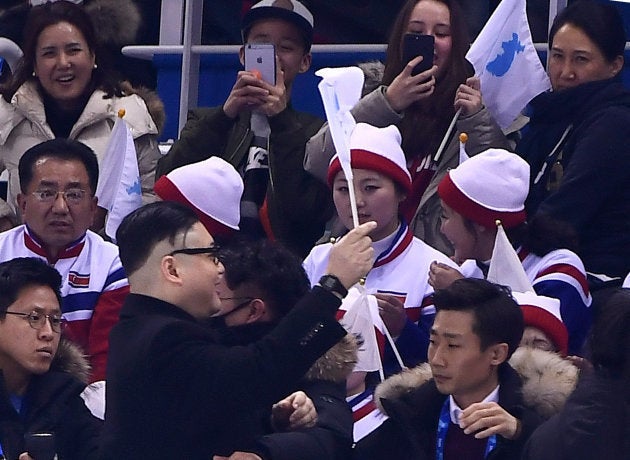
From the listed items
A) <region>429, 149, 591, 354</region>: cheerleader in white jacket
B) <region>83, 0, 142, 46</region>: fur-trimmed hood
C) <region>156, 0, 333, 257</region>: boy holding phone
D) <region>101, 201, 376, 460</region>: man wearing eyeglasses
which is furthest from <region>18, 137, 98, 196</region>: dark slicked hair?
<region>83, 0, 142, 46</region>: fur-trimmed hood

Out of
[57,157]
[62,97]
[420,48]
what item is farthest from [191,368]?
[62,97]

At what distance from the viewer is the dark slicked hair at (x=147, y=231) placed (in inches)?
200

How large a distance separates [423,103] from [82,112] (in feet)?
5.10

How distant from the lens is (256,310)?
5.55m

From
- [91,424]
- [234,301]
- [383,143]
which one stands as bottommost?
[91,424]

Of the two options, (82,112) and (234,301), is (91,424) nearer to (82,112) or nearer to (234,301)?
(234,301)

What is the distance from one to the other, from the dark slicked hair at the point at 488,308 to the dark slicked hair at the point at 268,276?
0.45 meters

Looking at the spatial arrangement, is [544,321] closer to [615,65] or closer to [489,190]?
[489,190]

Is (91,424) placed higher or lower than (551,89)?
lower

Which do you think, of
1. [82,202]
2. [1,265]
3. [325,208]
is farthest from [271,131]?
[1,265]

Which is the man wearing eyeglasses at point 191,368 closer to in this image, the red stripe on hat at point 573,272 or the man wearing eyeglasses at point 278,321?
the man wearing eyeglasses at point 278,321

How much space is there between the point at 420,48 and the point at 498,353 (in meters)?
1.79

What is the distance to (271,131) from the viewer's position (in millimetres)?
7082

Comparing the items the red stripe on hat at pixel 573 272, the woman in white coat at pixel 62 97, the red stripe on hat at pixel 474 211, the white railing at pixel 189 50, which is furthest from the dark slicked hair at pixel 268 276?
the white railing at pixel 189 50
